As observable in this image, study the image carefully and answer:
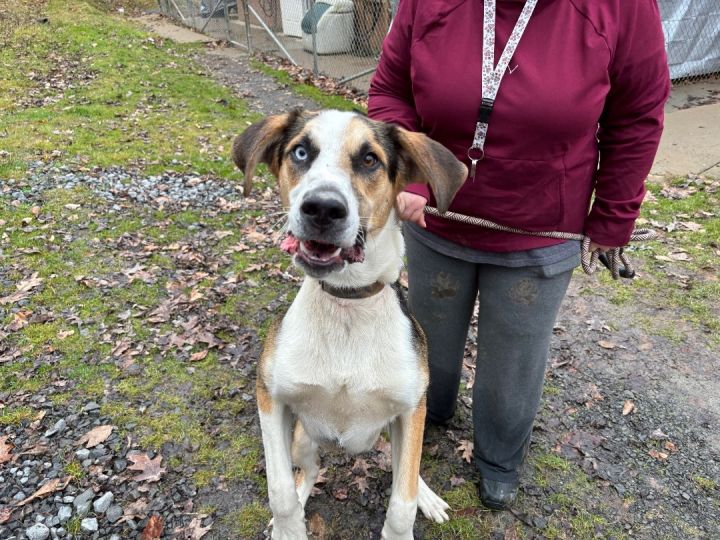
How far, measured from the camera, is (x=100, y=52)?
45.9ft

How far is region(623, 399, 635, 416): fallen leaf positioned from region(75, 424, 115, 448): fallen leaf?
3544 mm

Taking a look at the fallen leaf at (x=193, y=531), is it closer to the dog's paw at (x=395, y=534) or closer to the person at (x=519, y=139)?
the dog's paw at (x=395, y=534)

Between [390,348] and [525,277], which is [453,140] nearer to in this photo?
[525,277]

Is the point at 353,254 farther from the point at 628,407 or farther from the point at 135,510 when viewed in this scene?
the point at 628,407

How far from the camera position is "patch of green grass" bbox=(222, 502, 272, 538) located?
2.89 metres

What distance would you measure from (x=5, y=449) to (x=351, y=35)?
11.0 metres

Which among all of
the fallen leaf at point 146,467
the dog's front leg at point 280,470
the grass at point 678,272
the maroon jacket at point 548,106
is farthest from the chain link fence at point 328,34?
the dog's front leg at point 280,470

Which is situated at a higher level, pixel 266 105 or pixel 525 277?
pixel 525 277

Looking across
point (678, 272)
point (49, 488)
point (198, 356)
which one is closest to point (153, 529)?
point (49, 488)

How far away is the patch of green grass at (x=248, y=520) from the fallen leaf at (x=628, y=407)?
8.38 feet

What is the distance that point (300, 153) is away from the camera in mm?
2236

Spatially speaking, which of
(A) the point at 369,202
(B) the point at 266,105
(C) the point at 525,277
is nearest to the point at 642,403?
(C) the point at 525,277

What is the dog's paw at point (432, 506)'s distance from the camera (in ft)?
9.74

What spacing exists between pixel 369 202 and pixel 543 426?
7.64 ft
